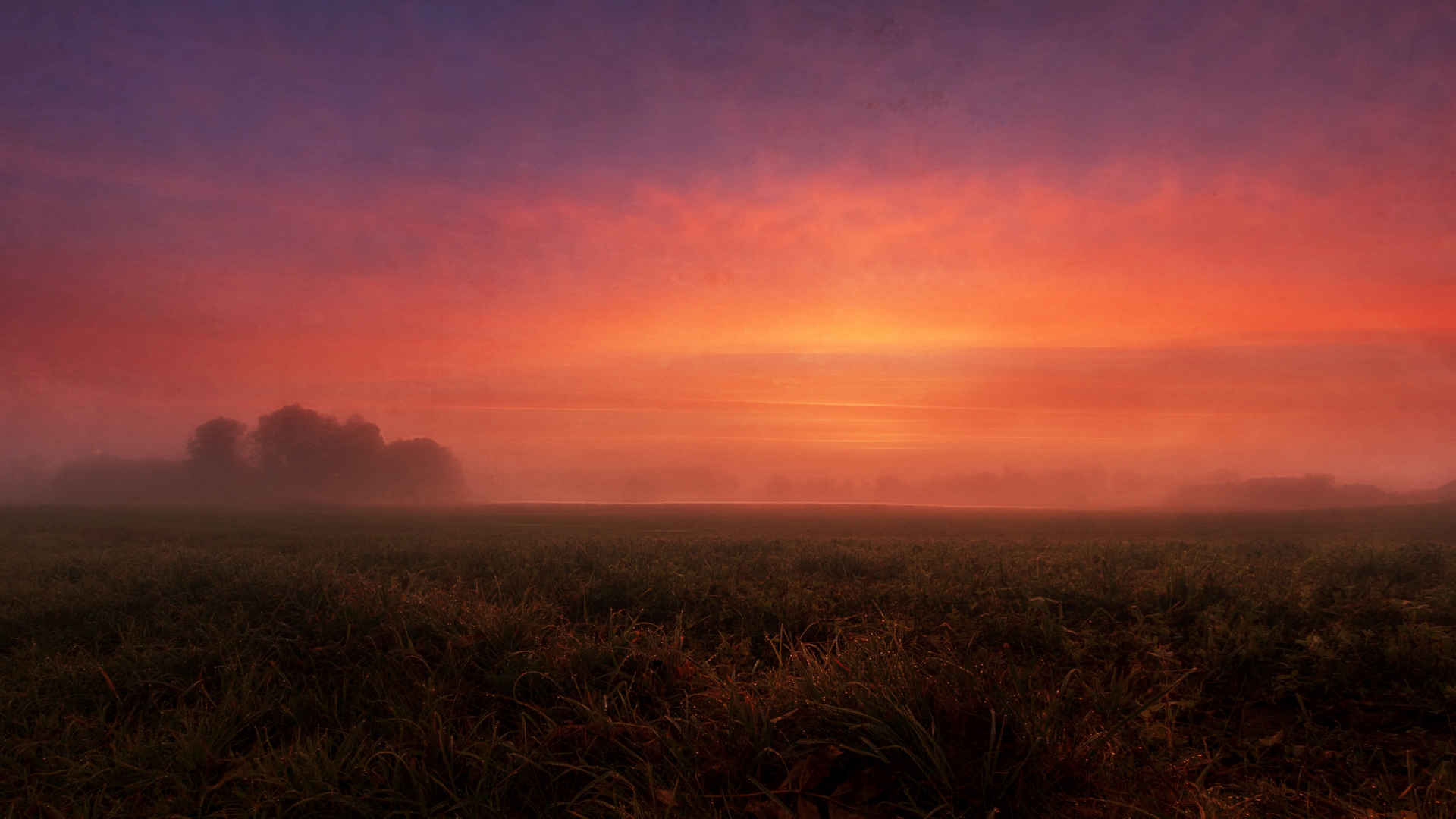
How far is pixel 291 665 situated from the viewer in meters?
7.14

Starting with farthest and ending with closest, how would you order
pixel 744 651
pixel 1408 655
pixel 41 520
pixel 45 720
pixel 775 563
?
pixel 41 520 → pixel 775 563 → pixel 744 651 → pixel 45 720 → pixel 1408 655

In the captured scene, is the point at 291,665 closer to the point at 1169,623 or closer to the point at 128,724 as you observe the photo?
the point at 128,724

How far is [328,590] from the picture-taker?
8.79 metres

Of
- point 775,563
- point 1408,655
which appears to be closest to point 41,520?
point 775,563

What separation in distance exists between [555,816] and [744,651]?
284cm

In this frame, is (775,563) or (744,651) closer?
(744,651)

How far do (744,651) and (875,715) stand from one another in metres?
2.77

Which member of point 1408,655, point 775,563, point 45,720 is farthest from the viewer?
point 775,563

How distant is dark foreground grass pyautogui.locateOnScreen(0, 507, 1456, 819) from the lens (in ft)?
13.2

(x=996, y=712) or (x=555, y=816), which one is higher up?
(x=996, y=712)

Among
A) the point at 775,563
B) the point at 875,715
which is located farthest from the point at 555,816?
the point at 775,563

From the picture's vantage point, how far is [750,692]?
5.13 m

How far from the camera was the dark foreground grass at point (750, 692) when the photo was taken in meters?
4.01

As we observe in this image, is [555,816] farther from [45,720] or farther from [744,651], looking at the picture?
[45,720]
